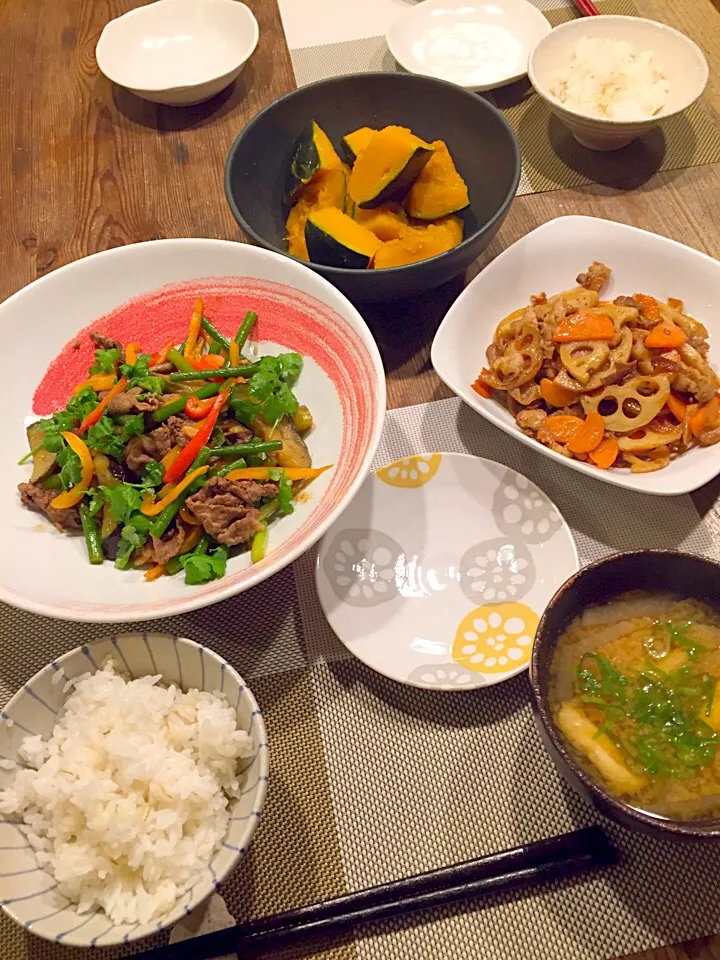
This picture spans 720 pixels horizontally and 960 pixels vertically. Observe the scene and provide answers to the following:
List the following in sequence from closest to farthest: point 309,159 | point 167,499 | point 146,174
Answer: point 167,499 → point 309,159 → point 146,174

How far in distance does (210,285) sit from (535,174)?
44.5 inches

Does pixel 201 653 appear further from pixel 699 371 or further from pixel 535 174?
pixel 535 174

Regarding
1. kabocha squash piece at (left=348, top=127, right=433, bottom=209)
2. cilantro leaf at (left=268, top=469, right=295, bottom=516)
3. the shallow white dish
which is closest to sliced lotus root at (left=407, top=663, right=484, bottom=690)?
cilantro leaf at (left=268, top=469, right=295, bottom=516)

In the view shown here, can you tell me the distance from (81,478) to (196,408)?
0.85ft

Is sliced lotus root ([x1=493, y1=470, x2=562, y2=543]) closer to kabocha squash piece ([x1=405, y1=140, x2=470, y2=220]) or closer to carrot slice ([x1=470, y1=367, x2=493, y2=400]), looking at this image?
carrot slice ([x1=470, y1=367, x2=493, y2=400])

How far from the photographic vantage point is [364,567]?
1398 mm

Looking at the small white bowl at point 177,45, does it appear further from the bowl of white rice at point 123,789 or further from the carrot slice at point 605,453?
the bowl of white rice at point 123,789

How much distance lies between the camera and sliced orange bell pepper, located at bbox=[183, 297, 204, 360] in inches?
60.7

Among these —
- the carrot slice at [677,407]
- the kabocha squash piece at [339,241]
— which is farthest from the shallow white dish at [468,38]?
the carrot slice at [677,407]

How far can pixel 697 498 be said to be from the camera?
1.49 meters

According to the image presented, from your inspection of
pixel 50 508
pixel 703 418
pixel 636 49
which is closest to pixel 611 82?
pixel 636 49

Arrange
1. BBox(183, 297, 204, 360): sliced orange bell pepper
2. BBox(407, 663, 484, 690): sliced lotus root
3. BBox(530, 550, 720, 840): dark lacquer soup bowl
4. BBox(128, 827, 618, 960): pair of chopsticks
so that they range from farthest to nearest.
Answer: BBox(183, 297, 204, 360): sliced orange bell pepper
BBox(407, 663, 484, 690): sliced lotus root
BBox(128, 827, 618, 960): pair of chopsticks
BBox(530, 550, 720, 840): dark lacquer soup bowl

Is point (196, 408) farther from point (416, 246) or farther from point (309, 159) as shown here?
point (309, 159)

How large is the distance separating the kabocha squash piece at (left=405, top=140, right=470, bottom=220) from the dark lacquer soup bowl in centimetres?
102
